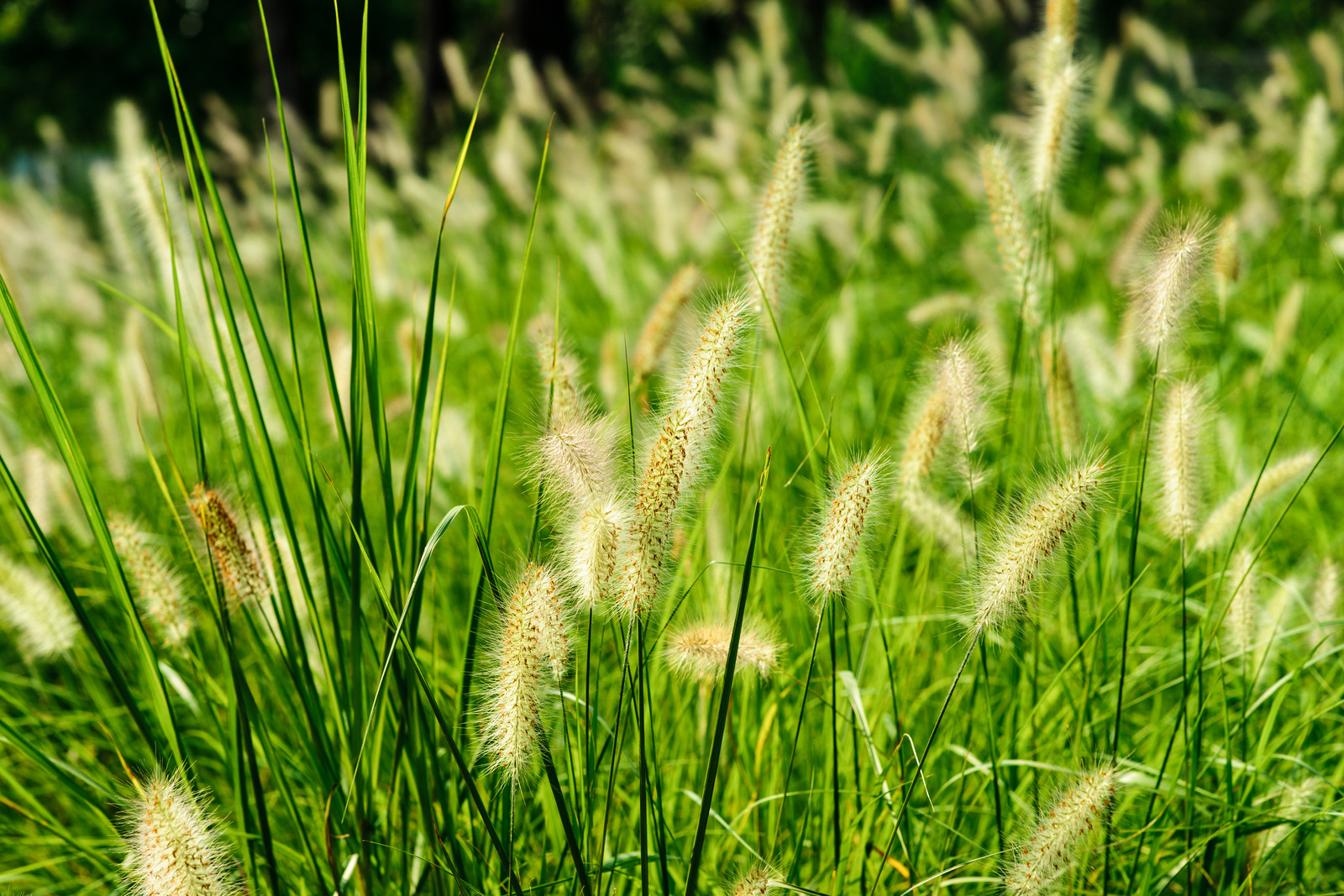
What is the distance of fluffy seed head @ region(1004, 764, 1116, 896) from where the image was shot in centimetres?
107

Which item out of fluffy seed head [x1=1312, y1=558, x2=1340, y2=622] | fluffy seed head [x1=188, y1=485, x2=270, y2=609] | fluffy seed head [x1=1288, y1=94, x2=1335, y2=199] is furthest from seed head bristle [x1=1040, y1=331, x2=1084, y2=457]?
fluffy seed head [x1=1288, y1=94, x2=1335, y2=199]

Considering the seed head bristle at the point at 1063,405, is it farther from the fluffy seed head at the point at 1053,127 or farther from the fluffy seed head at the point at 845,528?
the fluffy seed head at the point at 845,528

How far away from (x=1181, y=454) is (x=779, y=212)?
689 millimetres

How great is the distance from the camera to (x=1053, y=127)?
164cm

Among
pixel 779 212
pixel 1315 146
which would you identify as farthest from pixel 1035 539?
pixel 1315 146

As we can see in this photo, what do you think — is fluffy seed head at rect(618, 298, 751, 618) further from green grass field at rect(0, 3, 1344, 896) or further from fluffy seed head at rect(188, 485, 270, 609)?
fluffy seed head at rect(188, 485, 270, 609)

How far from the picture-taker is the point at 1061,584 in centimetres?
185

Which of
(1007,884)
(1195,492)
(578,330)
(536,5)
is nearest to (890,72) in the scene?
(536,5)

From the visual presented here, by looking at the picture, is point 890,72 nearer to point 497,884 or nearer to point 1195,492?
point 1195,492

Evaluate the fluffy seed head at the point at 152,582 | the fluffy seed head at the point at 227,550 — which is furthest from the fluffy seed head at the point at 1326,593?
the fluffy seed head at the point at 152,582

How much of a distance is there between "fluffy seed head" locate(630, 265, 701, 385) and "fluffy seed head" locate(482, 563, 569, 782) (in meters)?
0.76

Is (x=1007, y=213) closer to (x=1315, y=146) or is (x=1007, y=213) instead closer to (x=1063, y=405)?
(x=1063, y=405)

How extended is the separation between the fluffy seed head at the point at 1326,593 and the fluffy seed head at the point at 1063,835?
31.9 inches

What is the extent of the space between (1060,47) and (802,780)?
1.43 meters
